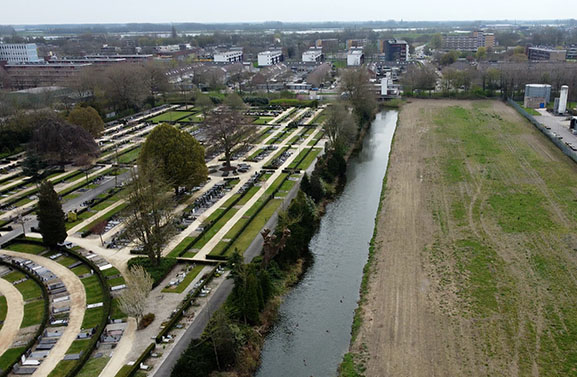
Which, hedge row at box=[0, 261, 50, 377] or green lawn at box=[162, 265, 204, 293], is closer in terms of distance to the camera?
hedge row at box=[0, 261, 50, 377]

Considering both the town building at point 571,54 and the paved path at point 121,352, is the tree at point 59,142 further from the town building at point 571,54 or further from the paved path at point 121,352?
the town building at point 571,54

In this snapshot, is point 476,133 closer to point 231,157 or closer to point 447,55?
point 231,157

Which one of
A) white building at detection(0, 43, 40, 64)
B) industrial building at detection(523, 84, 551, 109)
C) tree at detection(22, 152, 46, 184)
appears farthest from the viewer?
white building at detection(0, 43, 40, 64)

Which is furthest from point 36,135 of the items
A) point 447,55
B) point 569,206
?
point 447,55

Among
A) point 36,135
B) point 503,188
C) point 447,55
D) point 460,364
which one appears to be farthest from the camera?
point 447,55

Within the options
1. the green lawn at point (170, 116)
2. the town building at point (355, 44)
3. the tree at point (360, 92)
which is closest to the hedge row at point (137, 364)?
the tree at point (360, 92)

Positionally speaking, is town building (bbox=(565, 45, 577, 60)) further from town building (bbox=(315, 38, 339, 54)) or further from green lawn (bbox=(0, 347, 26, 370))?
green lawn (bbox=(0, 347, 26, 370))

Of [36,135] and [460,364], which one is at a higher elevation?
[36,135]

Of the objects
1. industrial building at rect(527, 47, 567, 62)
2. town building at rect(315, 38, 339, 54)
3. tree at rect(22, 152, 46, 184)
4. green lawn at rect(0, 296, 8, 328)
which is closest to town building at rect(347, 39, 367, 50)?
town building at rect(315, 38, 339, 54)
